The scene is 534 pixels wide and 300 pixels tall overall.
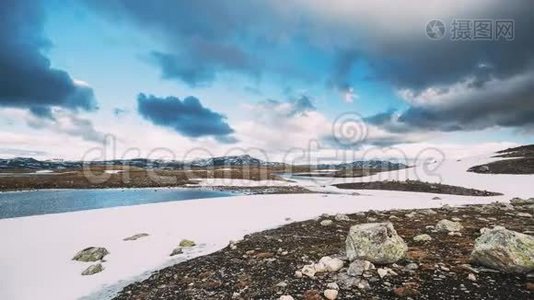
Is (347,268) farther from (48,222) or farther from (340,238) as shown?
(48,222)

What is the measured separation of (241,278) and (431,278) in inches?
200

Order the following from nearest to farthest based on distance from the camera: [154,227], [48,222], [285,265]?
[285,265], [154,227], [48,222]

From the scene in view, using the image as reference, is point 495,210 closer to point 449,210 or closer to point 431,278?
point 449,210

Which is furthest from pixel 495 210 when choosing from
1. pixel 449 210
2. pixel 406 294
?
pixel 406 294

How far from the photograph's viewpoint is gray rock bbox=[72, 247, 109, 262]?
1269 cm

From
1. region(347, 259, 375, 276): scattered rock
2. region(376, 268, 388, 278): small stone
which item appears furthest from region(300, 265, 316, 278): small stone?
region(376, 268, 388, 278): small stone

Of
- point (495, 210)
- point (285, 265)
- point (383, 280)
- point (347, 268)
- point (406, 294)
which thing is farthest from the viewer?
point (495, 210)

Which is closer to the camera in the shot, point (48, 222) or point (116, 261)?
point (116, 261)

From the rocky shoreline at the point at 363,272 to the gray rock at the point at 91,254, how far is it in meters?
3.36

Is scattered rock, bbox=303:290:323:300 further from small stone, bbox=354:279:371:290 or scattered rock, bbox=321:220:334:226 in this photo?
scattered rock, bbox=321:220:334:226

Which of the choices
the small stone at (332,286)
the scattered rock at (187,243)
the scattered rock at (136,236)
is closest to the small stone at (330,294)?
the small stone at (332,286)

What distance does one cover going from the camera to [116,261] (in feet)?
40.9

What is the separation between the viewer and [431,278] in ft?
29.4

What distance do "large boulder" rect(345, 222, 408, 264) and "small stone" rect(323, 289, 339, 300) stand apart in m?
2.23
